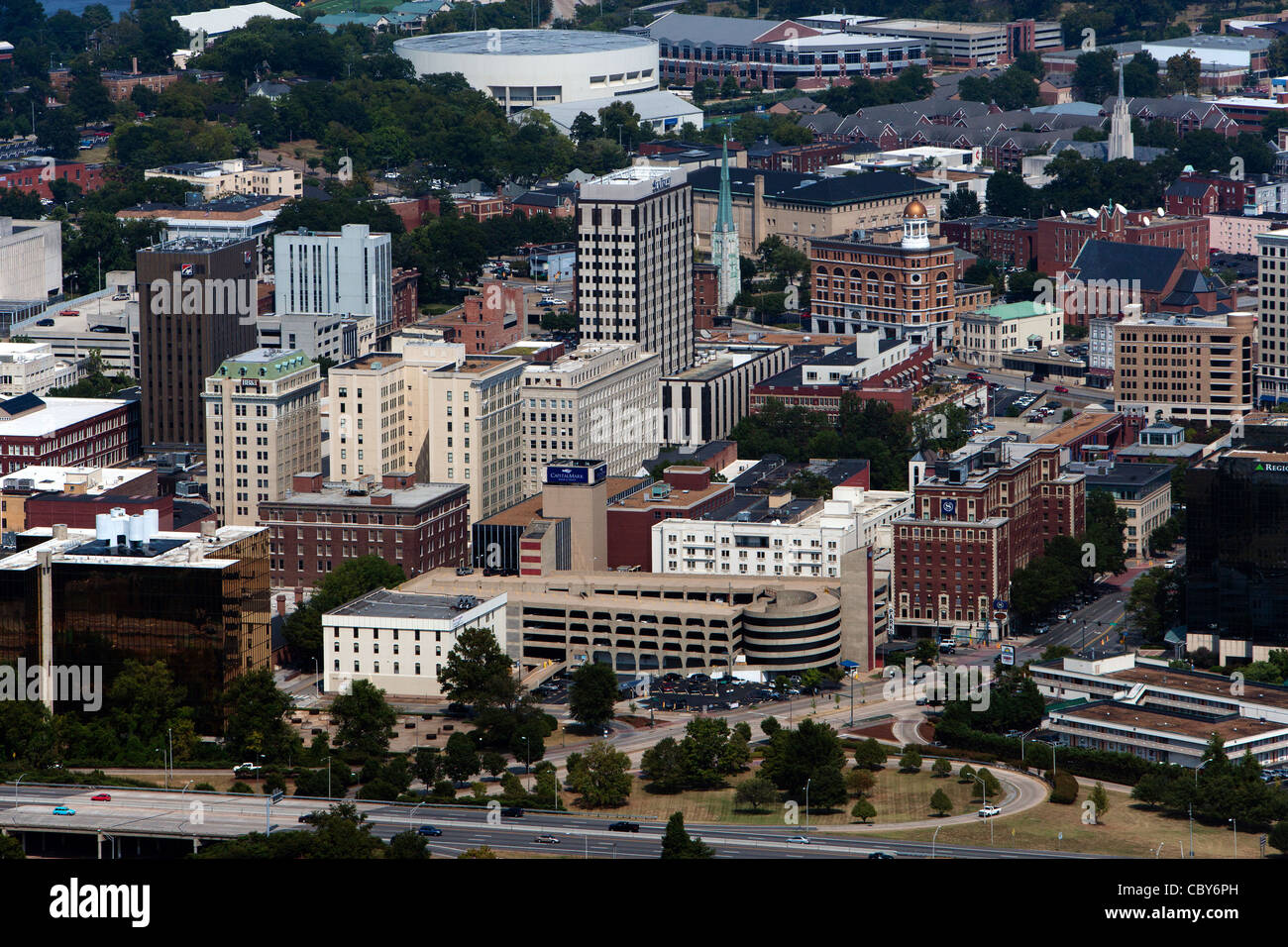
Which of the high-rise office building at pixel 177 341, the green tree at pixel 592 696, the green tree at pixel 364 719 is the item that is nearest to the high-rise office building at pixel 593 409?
the high-rise office building at pixel 177 341

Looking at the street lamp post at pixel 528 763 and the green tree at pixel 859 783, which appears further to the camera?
the street lamp post at pixel 528 763

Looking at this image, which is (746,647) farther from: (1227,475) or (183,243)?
(183,243)

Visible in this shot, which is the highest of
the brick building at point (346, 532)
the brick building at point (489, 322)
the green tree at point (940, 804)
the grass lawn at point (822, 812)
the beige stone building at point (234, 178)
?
the beige stone building at point (234, 178)

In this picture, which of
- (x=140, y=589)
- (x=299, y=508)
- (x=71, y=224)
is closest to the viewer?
(x=140, y=589)

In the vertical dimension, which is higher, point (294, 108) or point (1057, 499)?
point (294, 108)

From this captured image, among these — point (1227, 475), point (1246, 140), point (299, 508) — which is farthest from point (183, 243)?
point (1246, 140)

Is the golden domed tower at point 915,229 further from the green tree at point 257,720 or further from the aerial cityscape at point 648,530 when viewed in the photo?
the green tree at point 257,720

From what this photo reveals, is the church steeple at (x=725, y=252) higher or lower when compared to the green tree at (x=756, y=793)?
higher
